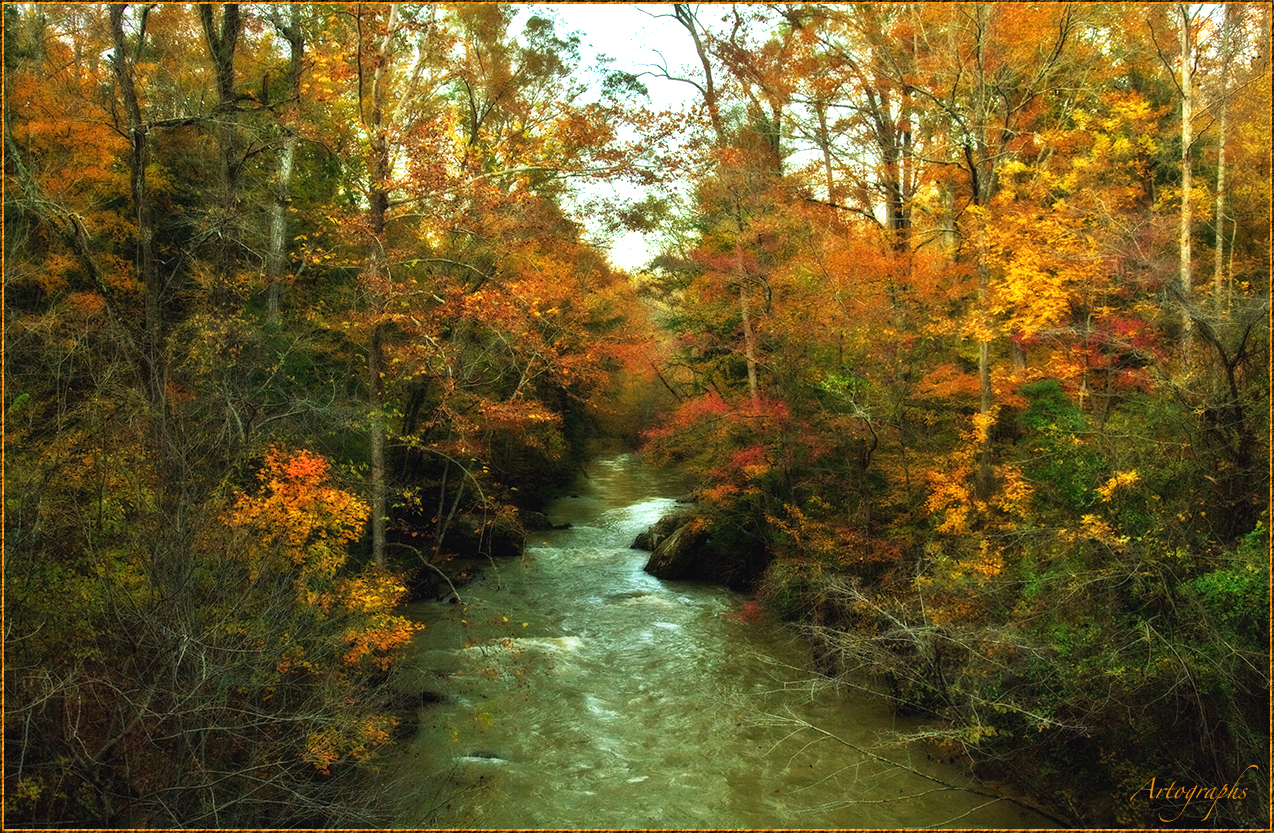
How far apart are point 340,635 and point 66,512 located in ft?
10.3

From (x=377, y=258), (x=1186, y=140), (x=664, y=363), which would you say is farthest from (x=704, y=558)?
(x=1186, y=140)

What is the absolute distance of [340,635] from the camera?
8789mm

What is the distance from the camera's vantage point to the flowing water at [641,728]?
8719 millimetres

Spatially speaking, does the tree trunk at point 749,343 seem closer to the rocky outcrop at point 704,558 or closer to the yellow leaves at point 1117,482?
the rocky outcrop at point 704,558

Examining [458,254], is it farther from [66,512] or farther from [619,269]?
[619,269]

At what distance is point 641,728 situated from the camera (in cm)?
1078

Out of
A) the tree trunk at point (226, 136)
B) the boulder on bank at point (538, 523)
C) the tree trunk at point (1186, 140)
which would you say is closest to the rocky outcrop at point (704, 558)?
the boulder on bank at point (538, 523)

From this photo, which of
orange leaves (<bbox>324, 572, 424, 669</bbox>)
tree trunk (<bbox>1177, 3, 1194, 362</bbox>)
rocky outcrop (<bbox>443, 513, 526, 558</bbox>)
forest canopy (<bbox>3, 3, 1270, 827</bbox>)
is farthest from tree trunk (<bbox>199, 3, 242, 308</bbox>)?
tree trunk (<bbox>1177, 3, 1194, 362</bbox>)

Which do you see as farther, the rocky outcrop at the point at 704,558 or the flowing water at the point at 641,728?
the rocky outcrop at the point at 704,558

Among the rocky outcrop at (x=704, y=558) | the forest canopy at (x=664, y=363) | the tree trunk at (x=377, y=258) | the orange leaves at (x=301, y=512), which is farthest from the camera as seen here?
the rocky outcrop at (x=704, y=558)

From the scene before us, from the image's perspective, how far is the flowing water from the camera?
872cm

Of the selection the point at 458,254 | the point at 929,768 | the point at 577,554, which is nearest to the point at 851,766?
the point at 929,768

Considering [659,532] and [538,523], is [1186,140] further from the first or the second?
[538,523]

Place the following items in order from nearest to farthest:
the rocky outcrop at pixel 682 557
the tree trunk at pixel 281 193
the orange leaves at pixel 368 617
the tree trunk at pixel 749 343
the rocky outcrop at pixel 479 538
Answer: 1. the orange leaves at pixel 368 617
2. the tree trunk at pixel 281 193
3. the tree trunk at pixel 749 343
4. the rocky outcrop at pixel 682 557
5. the rocky outcrop at pixel 479 538
